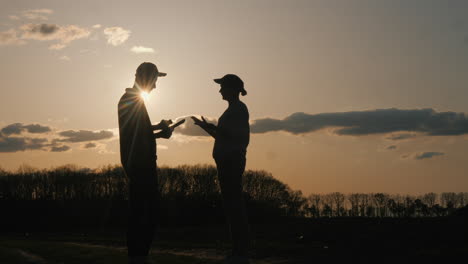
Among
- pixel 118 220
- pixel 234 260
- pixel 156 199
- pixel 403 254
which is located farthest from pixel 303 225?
pixel 118 220

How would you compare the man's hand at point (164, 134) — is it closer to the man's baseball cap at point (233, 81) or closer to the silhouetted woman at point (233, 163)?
the silhouetted woman at point (233, 163)

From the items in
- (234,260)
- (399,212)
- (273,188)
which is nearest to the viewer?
(234,260)

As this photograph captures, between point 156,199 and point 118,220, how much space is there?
76.5 m

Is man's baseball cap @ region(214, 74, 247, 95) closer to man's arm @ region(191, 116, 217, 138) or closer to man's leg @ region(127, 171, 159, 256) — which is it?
man's arm @ region(191, 116, 217, 138)

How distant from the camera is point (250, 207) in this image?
78.7 m

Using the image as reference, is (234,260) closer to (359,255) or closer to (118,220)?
(359,255)

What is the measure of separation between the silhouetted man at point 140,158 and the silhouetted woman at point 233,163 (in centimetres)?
A: 171

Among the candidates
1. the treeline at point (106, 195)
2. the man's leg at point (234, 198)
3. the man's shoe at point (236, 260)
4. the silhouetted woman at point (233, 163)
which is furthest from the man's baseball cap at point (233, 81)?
the treeline at point (106, 195)

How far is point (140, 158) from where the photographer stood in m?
8.63

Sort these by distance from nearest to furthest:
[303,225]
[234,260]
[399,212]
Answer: [234,260], [303,225], [399,212]

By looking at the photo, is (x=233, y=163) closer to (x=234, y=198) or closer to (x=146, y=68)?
(x=234, y=198)

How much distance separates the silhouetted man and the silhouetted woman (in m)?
1.71

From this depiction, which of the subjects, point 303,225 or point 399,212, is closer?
point 303,225

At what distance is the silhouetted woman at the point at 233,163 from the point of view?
10312 mm
